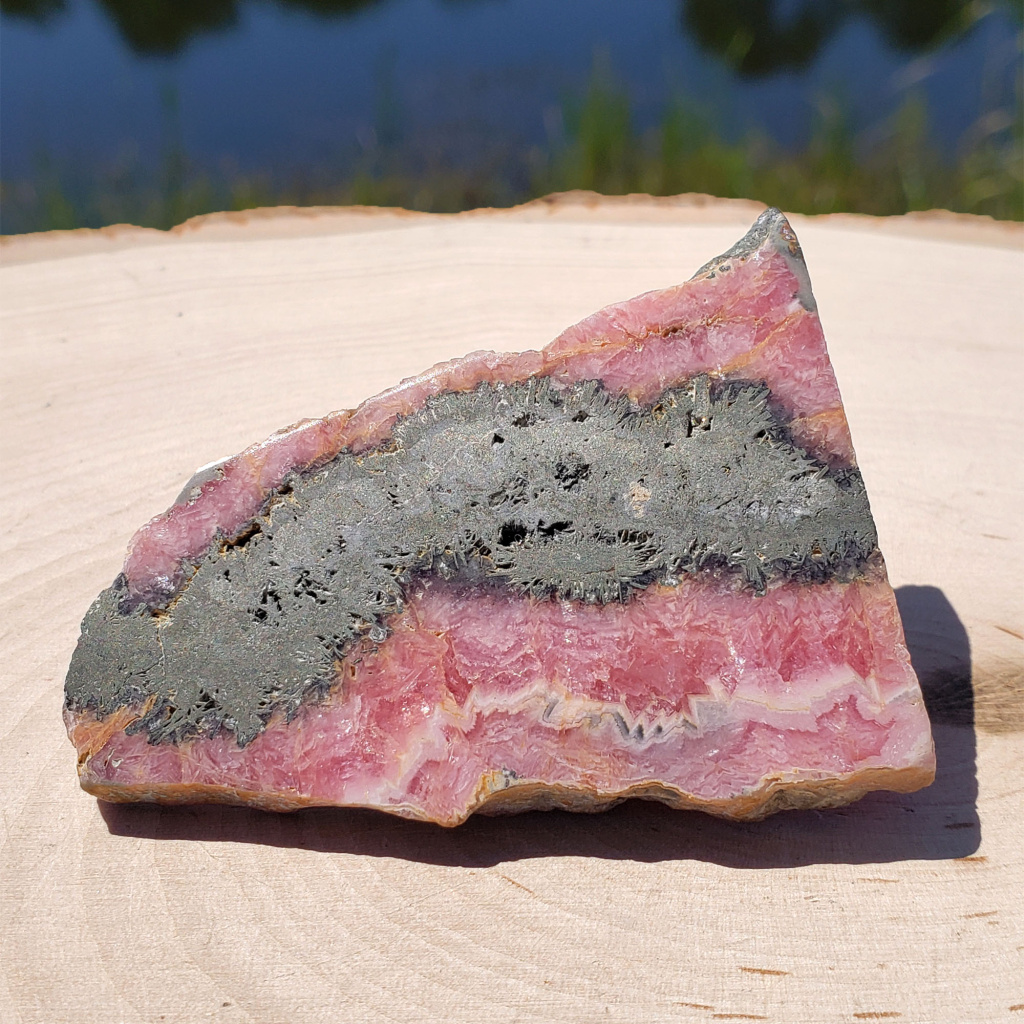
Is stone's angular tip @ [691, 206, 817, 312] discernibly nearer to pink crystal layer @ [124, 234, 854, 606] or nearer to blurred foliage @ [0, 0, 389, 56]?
pink crystal layer @ [124, 234, 854, 606]

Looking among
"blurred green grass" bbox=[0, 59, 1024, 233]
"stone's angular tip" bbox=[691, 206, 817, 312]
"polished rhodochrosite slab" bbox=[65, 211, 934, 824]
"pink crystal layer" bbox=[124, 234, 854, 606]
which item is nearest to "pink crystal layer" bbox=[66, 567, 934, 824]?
"polished rhodochrosite slab" bbox=[65, 211, 934, 824]

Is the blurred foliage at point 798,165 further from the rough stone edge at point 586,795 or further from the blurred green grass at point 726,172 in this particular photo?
the rough stone edge at point 586,795

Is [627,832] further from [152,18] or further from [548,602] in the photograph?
[152,18]

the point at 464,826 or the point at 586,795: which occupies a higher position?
the point at 586,795

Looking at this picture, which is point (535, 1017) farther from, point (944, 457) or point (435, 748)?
point (944, 457)

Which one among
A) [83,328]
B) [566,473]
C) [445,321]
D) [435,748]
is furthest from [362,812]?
[83,328]

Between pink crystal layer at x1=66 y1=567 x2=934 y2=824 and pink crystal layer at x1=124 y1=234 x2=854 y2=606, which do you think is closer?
pink crystal layer at x1=66 y1=567 x2=934 y2=824

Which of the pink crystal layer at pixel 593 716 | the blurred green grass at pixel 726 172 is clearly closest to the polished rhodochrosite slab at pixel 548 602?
the pink crystal layer at pixel 593 716

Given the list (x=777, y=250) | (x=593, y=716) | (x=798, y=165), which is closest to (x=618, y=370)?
(x=777, y=250)
